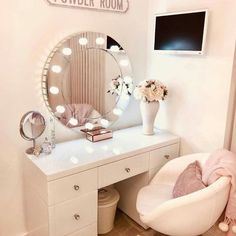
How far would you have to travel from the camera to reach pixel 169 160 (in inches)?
83.3

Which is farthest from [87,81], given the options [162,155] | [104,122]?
[162,155]

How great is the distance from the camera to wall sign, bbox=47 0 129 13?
1791 millimetres

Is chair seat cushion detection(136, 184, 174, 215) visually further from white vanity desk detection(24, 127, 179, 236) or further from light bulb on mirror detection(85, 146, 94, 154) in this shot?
light bulb on mirror detection(85, 146, 94, 154)

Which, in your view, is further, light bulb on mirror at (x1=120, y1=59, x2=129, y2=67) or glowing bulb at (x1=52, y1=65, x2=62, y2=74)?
light bulb on mirror at (x1=120, y1=59, x2=129, y2=67)

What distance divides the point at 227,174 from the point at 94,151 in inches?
32.7

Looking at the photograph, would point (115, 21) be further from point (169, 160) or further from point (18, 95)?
point (169, 160)

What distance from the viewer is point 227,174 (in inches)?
60.5

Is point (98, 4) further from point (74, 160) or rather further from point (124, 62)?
point (74, 160)

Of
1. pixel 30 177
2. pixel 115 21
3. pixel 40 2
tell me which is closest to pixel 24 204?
pixel 30 177

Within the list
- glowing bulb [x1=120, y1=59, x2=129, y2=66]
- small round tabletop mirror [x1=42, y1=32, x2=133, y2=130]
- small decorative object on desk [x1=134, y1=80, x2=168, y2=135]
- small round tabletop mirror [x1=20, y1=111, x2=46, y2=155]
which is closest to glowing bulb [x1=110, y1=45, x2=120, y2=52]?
small round tabletop mirror [x1=42, y1=32, x2=133, y2=130]

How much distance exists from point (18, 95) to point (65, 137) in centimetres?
46

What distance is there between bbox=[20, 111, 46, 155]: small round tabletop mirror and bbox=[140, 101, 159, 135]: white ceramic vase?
776 millimetres

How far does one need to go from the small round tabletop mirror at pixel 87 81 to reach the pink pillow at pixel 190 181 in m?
0.74

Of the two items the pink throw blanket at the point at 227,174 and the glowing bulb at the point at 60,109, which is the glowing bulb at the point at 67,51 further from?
the pink throw blanket at the point at 227,174
